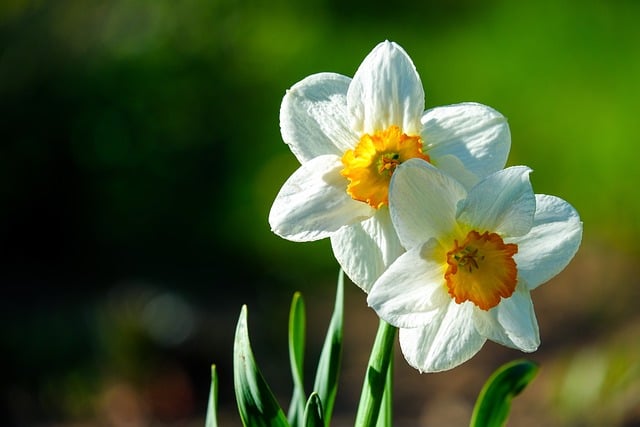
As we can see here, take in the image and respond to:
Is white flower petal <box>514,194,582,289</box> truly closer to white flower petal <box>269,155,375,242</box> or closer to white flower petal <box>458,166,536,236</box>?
white flower petal <box>458,166,536,236</box>

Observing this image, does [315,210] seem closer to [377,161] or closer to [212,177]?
[377,161]

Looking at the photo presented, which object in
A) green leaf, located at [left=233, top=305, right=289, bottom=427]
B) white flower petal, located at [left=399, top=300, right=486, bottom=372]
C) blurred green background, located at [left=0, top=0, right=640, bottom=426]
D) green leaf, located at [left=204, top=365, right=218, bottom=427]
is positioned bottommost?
blurred green background, located at [left=0, top=0, right=640, bottom=426]

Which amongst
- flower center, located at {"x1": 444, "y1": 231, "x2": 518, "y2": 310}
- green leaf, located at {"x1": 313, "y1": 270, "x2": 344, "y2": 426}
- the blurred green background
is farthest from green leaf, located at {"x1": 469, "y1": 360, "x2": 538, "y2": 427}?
the blurred green background

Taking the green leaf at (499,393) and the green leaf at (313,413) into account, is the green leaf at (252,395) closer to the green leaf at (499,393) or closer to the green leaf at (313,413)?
the green leaf at (313,413)

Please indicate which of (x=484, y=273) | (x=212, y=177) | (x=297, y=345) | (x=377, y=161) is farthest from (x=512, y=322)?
(x=212, y=177)

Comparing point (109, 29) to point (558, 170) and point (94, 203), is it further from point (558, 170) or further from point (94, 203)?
point (558, 170)
